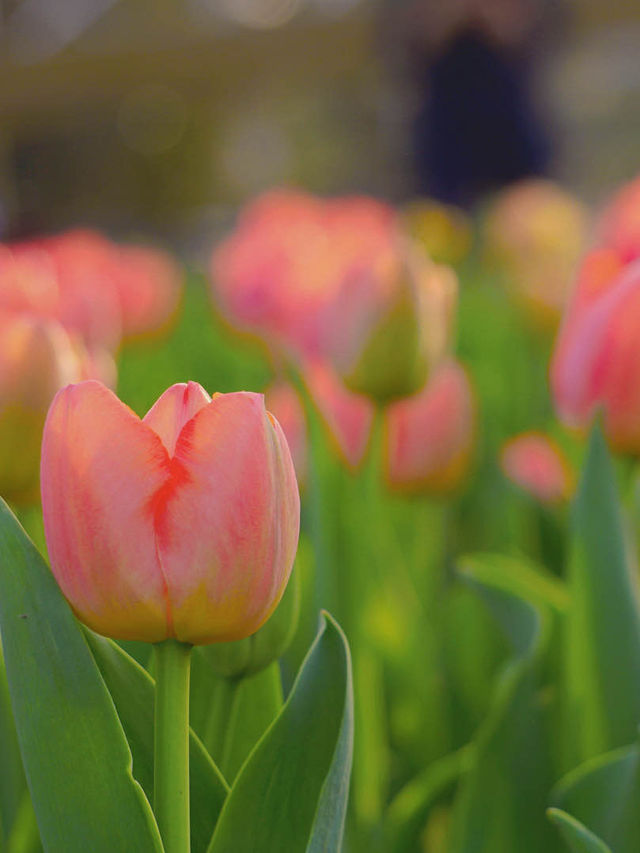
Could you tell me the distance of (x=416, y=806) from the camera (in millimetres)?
584

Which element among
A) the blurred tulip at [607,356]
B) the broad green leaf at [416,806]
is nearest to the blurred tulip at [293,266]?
the blurred tulip at [607,356]

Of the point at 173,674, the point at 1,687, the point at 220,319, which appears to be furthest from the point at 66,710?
the point at 220,319

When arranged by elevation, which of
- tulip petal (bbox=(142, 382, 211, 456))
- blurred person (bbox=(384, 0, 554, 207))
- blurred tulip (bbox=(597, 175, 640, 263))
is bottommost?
tulip petal (bbox=(142, 382, 211, 456))

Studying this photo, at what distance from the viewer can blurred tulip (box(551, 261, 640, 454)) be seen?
1.90 feet

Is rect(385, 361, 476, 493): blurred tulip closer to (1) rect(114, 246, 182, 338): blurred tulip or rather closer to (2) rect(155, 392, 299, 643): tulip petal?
(2) rect(155, 392, 299, 643): tulip petal

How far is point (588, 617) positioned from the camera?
53 centimetres

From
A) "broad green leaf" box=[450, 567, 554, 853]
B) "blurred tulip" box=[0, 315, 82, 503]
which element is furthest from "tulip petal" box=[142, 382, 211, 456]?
"broad green leaf" box=[450, 567, 554, 853]

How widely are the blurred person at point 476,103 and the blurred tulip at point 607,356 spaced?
2.85m

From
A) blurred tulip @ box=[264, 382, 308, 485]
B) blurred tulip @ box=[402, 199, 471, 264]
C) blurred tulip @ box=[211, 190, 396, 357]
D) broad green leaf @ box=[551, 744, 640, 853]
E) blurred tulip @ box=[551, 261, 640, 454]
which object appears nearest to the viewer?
broad green leaf @ box=[551, 744, 640, 853]

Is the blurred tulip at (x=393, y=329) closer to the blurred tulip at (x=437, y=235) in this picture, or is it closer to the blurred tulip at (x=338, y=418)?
the blurred tulip at (x=338, y=418)

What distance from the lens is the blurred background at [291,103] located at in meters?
3.50

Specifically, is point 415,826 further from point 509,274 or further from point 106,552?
point 509,274

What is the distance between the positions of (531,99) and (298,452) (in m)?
3.04

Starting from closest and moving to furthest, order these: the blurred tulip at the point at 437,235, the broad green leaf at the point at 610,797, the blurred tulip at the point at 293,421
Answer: the broad green leaf at the point at 610,797 → the blurred tulip at the point at 293,421 → the blurred tulip at the point at 437,235
